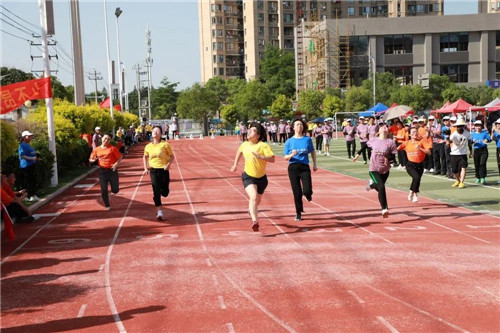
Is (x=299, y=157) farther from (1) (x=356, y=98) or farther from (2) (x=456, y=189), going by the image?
(1) (x=356, y=98)

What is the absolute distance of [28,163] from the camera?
15602mm

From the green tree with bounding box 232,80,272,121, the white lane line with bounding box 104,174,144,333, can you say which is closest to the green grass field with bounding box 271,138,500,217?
the white lane line with bounding box 104,174,144,333

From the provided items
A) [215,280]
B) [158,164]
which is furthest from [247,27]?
[215,280]

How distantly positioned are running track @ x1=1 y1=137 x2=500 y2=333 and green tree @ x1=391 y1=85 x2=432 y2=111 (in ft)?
177

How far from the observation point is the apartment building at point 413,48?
269 ft

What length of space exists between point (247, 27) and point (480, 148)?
109456 mm

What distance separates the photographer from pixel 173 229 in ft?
37.9

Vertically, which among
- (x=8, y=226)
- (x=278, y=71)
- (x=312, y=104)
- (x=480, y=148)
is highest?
(x=278, y=71)

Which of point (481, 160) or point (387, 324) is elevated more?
point (481, 160)

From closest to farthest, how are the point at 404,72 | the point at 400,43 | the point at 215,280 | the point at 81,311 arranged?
1. the point at 81,311
2. the point at 215,280
3. the point at 404,72
4. the point at 400,43

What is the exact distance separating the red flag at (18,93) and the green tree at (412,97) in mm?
52865

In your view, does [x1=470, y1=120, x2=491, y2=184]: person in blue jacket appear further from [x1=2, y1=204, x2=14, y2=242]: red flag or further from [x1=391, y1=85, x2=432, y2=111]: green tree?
[x1=391, y1=85, x2=432, y2=111]: green tree

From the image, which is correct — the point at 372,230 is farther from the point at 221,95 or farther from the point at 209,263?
the point at 221,95

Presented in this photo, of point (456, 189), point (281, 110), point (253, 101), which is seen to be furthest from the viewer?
point (253, 101)
